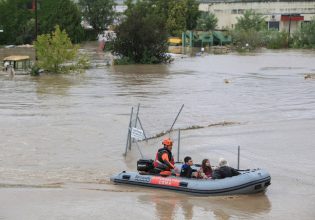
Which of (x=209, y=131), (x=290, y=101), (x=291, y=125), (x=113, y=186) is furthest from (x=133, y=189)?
(x=290, y=101)

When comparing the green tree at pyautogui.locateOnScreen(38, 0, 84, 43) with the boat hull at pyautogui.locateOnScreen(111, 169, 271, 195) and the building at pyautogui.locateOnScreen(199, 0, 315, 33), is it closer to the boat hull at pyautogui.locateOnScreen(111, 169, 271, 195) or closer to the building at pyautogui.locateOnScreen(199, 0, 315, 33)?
the building at pyautogui.locateOnScreen(199, 0, 315, 33)

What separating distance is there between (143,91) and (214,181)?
20.8m

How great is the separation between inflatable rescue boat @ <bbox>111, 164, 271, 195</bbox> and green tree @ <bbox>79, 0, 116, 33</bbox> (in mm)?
86864

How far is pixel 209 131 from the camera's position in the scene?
24.3 metres

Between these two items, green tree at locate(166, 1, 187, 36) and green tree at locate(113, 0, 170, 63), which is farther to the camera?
green tree at locate(166, 1, 187, 36)

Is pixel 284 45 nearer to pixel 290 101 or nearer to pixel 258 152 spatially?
pixel 290 101

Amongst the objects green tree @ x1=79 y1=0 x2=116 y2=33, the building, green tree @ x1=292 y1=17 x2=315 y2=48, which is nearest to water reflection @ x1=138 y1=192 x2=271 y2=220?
green tree @ x1=292 y1=17 x2=315 y2=48

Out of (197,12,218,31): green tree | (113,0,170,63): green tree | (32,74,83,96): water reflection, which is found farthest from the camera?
(197,12,218,31): green tree

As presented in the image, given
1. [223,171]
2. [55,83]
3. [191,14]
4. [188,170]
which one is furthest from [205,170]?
[191,14]

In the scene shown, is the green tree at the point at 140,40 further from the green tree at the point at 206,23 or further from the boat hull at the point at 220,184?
the green tree at the point at 206,23

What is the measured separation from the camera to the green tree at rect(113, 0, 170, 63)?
5316 cm

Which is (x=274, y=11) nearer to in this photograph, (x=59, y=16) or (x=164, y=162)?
(x=59, y=16)

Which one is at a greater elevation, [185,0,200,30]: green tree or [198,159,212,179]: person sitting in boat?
[185,0,200,30]: green tree

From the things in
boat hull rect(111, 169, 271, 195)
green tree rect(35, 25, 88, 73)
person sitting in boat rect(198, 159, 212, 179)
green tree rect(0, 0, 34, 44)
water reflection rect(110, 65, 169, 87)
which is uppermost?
green tree rect(0, 0, 34, 44)
